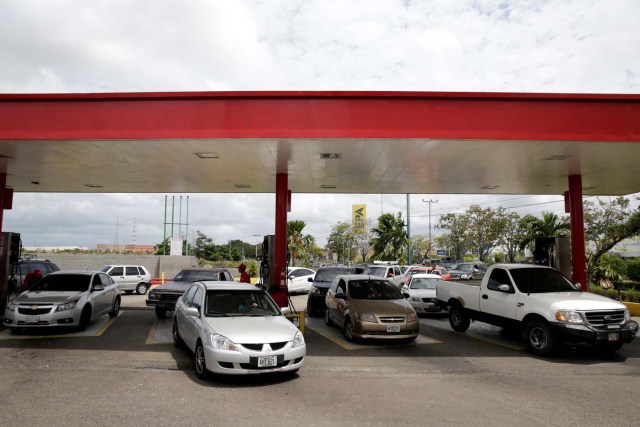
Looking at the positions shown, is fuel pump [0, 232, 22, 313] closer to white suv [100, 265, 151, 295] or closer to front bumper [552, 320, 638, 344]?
white suv [100, 265, 151, 295]

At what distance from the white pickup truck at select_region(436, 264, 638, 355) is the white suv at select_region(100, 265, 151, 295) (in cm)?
1896

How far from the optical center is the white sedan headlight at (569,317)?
8.77 meters

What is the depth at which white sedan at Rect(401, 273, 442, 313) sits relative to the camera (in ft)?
50.1

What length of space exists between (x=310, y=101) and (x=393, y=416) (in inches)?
257

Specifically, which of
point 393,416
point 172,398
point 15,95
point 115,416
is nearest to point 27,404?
point 115,416

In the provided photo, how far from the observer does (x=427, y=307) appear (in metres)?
15.3

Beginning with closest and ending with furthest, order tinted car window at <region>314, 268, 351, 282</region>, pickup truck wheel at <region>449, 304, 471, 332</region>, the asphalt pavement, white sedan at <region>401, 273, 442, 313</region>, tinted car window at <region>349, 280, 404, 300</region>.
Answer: the asphalt pavement → tinted car window at <region>349, 280, 404, 300</region> → pickup truck wheel at <region>449, 304, 471, 332</region> → white sedan at <region>401, 273, 442, 313</region> → tinted car window at <region>314, 268, 351, 282</region>

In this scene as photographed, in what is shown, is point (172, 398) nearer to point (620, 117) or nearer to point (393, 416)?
point (393, 416)

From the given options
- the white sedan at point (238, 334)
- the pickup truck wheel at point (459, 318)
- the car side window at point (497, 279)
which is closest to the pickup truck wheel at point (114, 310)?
the white sedan at point (238, 334)

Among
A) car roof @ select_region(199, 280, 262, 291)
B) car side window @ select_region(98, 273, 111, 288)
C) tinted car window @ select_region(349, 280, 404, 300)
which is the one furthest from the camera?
car side window @ select_region(98, 273, 111, 288)

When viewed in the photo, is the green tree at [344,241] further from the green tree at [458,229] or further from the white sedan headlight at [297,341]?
the white sedan headlight at [297,341]

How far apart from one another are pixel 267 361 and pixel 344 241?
77.4m

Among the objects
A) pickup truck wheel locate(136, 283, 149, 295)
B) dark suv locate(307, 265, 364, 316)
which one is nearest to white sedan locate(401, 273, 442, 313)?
dark suv locate(307, 265, 364, 316)

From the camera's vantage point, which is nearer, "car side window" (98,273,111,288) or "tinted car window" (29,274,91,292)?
"tinted car window" (29,274,91,292)
